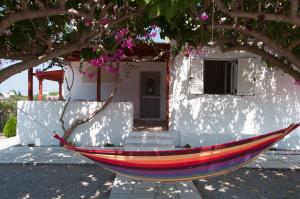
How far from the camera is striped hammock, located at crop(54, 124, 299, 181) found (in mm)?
4379

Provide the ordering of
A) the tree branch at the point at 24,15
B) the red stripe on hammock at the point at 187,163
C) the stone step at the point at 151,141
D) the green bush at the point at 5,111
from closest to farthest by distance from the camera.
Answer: the tree branch at the point at 24,15 → the red stripe on hammock at the point at 187,163 → the stone step at the point at 151,141 → the green bush at the point at 5,111

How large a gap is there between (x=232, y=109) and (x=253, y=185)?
342cm

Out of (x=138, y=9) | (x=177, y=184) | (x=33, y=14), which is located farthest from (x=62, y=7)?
(x=177, y=184)

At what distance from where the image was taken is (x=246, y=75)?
9195 mm

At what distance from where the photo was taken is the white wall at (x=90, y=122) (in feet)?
31.4

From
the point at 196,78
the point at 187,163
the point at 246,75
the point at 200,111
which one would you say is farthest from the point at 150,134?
the point at 187,163

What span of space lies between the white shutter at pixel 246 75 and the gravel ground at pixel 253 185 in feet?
8.69

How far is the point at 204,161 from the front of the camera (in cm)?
437

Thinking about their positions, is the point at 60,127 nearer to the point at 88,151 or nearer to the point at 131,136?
the point at 131,136

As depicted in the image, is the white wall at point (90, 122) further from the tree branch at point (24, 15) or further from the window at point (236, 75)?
the tree branch at point (24, 15)

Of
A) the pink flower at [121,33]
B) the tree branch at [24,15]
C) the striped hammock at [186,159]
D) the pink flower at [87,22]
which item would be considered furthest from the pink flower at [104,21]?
the striped hammock at [186,159]

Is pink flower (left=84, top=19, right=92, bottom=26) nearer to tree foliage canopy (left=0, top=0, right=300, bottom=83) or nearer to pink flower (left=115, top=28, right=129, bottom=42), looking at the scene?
tree foliage canopy (left=0, top=0, right=300, bottom=83)

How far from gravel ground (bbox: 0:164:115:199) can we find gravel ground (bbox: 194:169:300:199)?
1768 millimetres

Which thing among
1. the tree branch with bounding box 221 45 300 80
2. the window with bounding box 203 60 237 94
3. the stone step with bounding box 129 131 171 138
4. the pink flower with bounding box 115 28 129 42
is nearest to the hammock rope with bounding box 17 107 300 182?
the tree branch with bounding box 221 45 300 80
